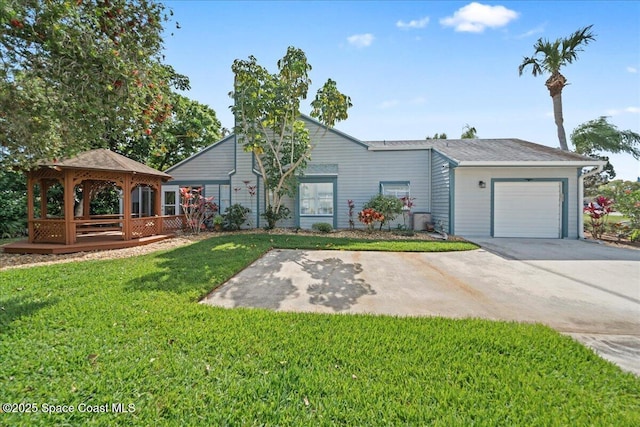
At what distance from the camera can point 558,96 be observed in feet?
50.0

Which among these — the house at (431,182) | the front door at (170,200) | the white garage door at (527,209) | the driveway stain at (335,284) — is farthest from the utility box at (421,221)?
the front door at (170,200)

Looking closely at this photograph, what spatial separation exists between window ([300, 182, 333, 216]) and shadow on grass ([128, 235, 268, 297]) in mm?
4356

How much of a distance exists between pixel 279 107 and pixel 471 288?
8956mm

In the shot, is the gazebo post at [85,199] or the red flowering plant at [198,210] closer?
the gazebo post at [85,199]

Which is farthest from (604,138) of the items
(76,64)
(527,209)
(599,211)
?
(76,64)

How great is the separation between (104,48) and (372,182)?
998cm

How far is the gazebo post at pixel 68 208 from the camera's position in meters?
8.13

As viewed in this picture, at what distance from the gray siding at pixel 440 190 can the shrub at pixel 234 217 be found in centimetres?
862

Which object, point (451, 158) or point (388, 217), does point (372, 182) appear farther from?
point (451, 158)

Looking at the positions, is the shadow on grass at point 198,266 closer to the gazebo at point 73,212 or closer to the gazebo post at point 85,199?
the gazebo at point 73,212

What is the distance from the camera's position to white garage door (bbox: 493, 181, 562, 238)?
10.2m

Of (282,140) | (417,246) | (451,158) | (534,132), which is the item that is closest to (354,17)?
(282,140)

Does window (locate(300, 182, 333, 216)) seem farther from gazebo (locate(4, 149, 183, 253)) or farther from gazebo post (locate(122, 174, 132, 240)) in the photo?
gazebo post (locate(122, 174, 132, 240))

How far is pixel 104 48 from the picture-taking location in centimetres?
484
